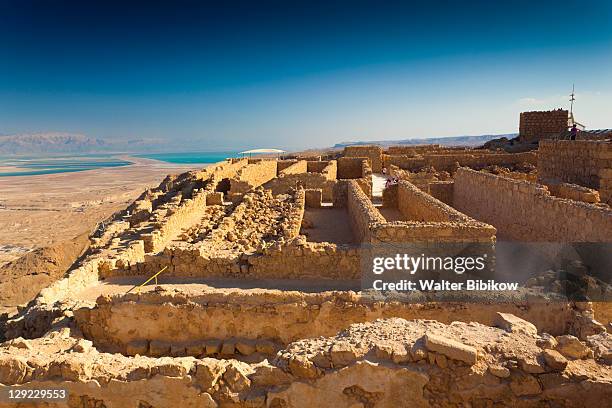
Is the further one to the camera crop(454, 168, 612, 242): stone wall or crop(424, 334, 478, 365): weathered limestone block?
crop(454, 168, 612, 242): stone wall

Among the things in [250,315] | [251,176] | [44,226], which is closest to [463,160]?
[251,176]

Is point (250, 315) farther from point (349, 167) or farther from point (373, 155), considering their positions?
point (373, 155)

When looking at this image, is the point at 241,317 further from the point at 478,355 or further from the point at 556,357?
the point at 556,357

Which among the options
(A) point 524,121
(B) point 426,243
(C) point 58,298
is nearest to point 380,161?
(A) point 524,121

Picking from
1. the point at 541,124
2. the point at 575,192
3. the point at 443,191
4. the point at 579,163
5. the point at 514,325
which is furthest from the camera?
the point at 541,124

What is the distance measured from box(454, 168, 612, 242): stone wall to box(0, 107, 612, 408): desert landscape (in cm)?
5

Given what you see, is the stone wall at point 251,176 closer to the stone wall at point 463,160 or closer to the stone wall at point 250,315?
the stone wall at point 463,160

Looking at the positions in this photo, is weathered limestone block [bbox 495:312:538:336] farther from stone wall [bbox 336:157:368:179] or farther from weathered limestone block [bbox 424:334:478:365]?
stone wall [bbox 336:157:368:179]

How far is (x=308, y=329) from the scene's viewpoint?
18.0ft

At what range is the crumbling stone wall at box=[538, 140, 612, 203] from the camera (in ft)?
33.7

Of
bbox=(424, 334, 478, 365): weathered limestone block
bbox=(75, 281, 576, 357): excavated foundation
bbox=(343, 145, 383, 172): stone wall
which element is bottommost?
bbox=(75, 281, 576, 357): excavated foundation

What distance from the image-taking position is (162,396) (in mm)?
3920

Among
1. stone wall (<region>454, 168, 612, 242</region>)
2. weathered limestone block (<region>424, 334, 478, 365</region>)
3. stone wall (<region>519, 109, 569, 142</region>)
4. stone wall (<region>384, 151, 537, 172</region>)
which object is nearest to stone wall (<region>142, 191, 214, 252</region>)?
weathered limestone block (<region>424, 334, 478, 365</region>)

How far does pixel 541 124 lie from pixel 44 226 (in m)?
36.9
